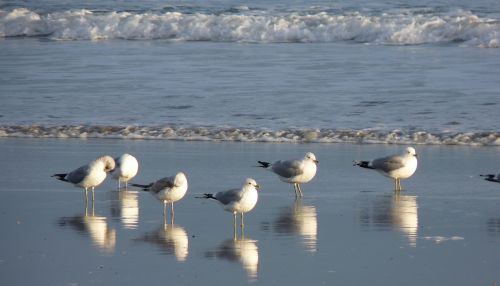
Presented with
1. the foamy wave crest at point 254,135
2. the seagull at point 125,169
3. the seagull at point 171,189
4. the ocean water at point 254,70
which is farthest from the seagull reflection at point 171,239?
the ocean water at point 254,70

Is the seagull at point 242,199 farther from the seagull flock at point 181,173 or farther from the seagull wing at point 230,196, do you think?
the seagull flock at point 181,173

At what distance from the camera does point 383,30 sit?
95.3 ft

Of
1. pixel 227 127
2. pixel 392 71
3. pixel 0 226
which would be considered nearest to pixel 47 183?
pixel 0 226

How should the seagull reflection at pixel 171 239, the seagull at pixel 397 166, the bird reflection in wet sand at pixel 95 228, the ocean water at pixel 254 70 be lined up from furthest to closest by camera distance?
the ocean water at pixel 254 70 → the seagull at pixel 397 166 → the bird reflection in wet sand at pixel 95 228 → the seagull reflection at pixel 171 239

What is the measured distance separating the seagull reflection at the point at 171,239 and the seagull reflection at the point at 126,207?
34cm

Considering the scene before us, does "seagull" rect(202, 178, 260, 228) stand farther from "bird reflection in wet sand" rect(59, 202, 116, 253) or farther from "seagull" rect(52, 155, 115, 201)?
"seagull" rect(52, 155, 115, 201)

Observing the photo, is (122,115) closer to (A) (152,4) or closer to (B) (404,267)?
(B) (404,267)

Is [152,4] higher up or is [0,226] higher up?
[152,4]

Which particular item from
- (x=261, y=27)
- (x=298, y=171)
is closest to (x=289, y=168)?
(x=298, y=171)

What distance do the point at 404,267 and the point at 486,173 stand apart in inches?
190

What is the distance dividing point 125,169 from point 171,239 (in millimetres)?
3031

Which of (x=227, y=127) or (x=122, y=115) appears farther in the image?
(x=122, y=115)

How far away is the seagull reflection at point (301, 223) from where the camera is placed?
32.0 feet

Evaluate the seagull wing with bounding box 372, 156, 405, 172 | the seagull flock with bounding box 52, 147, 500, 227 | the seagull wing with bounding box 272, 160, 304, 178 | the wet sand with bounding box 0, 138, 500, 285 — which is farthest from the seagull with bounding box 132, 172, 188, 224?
the seagull wing with bounding box 372, 156, 405, 172
